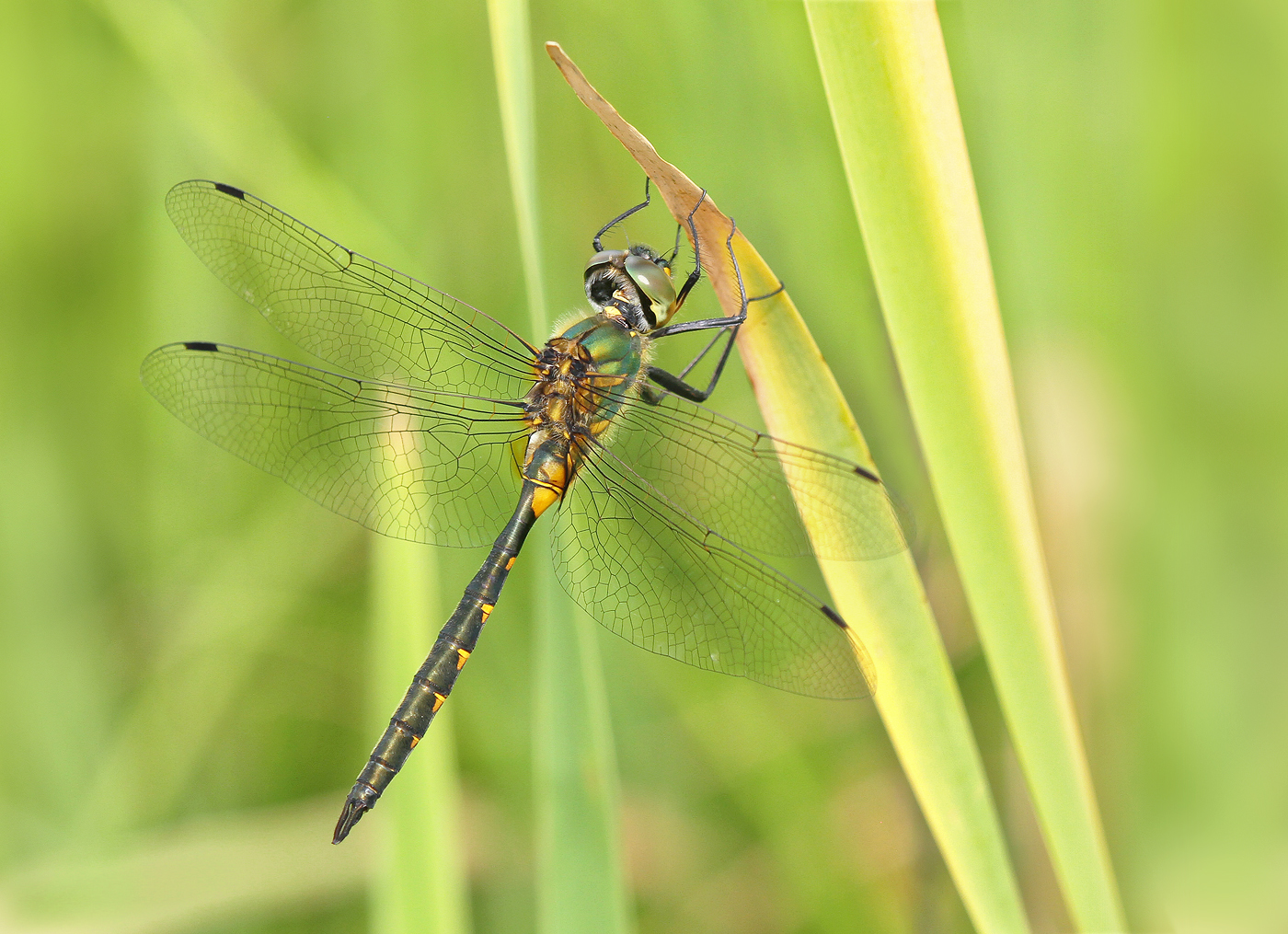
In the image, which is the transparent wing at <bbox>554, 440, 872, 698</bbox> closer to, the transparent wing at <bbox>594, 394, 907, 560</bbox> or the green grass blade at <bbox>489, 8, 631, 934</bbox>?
the transparent wing at <bbox>594, 394, 907, 560</bbox>

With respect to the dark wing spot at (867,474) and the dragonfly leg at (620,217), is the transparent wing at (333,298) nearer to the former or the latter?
the dragonfly leg at (620,217)

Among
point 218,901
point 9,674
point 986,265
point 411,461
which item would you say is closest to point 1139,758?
point 986,265

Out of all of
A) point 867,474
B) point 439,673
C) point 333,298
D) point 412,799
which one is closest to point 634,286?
point 333,298

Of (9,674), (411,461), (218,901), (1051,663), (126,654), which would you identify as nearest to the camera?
(1051,663)

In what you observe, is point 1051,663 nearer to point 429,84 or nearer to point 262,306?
point 262,306

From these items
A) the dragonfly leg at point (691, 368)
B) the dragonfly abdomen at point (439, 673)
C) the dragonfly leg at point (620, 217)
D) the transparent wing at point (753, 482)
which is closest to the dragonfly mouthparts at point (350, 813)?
the dragonfly abdomen at point (439, 673)

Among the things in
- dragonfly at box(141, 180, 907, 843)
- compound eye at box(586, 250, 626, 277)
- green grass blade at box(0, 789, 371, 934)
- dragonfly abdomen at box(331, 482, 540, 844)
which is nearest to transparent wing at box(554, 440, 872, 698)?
dragonfly at box(141, 180, 907, 843)

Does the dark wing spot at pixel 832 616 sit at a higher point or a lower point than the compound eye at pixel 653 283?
lower
